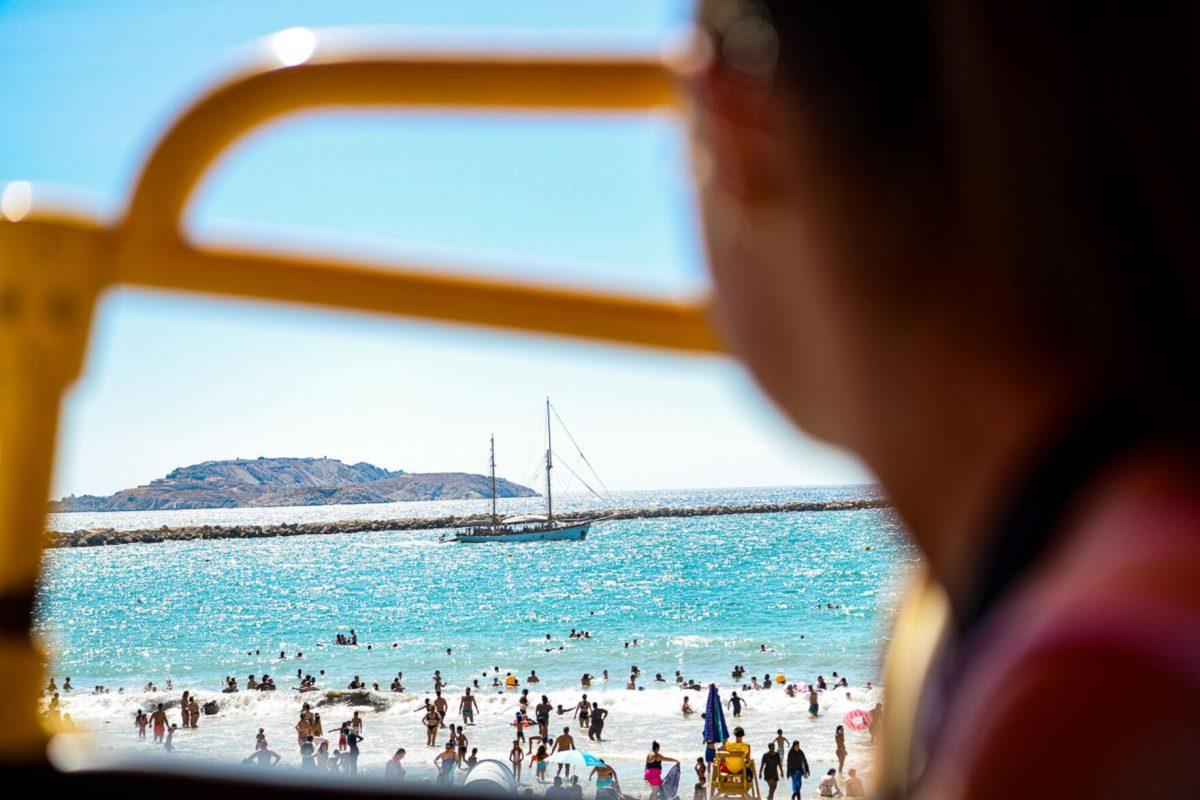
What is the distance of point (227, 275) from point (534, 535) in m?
59.2

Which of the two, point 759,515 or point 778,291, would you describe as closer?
point 778,291

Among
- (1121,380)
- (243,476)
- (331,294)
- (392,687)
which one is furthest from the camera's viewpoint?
(243,476)

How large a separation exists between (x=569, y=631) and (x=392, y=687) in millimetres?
10811

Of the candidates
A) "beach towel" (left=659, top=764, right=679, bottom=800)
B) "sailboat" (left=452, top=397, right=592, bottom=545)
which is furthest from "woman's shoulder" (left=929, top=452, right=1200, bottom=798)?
"sailboat" (left=452, top=397, right=592, bottom=545)

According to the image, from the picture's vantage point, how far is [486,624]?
4081 centimetres

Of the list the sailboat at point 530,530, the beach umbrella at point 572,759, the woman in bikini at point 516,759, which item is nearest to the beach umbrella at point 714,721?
the beach umbrella at point 572,759

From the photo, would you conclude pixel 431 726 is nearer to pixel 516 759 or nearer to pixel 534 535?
pixel 516 759

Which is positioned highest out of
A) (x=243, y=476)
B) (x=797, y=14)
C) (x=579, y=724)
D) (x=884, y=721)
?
(x=243, y=476)

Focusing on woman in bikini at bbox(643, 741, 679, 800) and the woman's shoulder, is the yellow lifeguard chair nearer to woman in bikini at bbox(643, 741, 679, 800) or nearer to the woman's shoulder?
woman in bikini at bbox(643, 741, 679, 800)

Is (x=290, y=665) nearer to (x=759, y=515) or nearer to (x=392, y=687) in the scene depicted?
(x=392, y=687)

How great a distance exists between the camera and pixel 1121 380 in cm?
28

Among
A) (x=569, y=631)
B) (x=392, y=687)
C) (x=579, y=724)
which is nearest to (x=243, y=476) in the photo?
(x=569, y=631)

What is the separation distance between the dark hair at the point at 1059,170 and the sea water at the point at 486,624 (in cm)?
22

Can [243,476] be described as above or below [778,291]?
above
